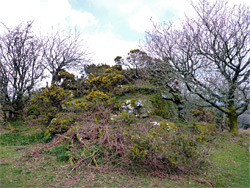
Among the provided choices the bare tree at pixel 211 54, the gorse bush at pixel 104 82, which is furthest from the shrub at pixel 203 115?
the gorse bush at pixel 104 82

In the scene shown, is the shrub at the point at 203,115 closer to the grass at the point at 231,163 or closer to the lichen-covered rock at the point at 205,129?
the lichen-covered rock at the point at 205,129

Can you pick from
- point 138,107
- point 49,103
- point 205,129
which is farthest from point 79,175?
point 205,129

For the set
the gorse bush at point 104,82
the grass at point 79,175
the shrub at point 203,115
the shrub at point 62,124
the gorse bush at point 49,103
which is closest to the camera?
the grass at point 79,175

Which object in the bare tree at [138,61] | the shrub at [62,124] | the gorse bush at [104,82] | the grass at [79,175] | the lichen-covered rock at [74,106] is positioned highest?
the bare tree at [138,61]

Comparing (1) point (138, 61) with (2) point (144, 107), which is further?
(1) point (138, 61)

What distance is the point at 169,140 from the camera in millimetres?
4598

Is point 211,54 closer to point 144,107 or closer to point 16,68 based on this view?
point 144,107

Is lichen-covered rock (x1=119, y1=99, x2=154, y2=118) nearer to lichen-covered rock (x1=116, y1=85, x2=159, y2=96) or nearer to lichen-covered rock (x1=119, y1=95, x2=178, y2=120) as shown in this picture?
lichen-covered rock (x1=119, y1=95, x2=178, y2=120)

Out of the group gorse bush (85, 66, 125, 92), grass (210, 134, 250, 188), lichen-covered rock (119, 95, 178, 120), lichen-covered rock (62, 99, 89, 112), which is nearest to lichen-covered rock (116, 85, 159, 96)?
gorse bush (85, 66, 125, 92)

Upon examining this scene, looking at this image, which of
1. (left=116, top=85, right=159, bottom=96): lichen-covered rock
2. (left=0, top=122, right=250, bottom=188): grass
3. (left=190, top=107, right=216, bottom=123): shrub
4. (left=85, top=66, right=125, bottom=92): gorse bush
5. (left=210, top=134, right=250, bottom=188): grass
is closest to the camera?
(left=0, top=122, right=250, bottom=188): grass

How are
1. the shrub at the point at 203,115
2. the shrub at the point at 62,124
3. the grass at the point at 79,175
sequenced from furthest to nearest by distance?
the shrub at the point at 203,115, the shrub at the point at 62,124, the grass at the point at 79,175

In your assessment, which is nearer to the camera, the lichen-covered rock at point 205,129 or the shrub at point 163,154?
the shrub at point 163,154

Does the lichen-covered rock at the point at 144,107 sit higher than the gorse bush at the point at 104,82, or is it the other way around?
the gorse bush at the point at 104,82

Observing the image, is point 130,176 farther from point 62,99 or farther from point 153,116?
point 62,99
